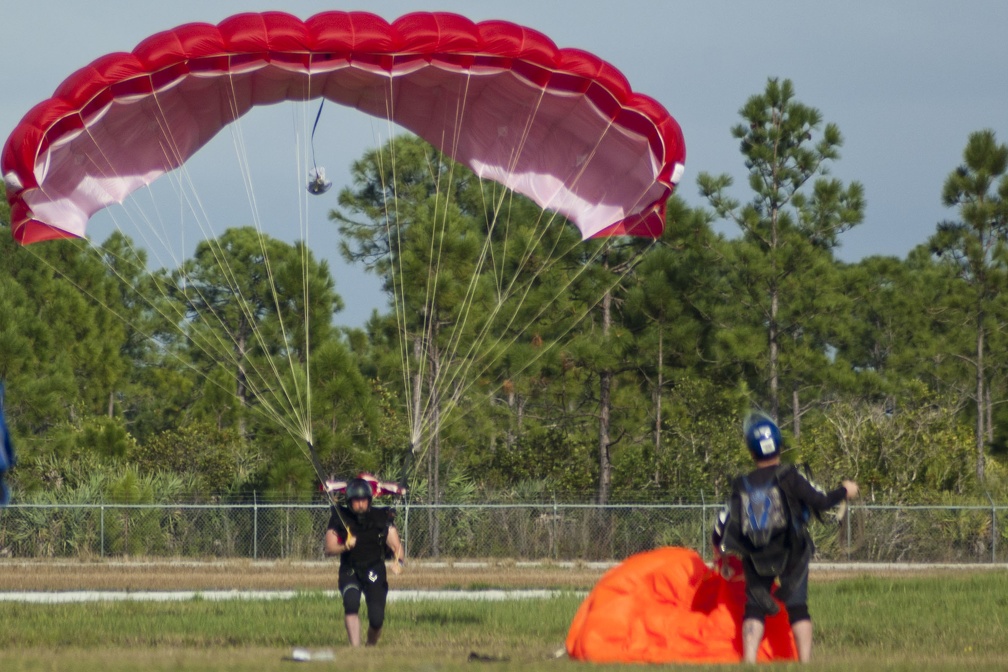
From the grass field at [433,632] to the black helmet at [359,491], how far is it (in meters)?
1.04

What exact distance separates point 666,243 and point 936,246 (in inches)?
253

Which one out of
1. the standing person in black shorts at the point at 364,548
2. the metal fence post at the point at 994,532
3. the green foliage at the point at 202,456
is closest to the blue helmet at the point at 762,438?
the standing person in black shorts at the point at 364,548

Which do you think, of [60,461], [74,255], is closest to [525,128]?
[60,461]

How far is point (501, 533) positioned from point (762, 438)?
1791 cm

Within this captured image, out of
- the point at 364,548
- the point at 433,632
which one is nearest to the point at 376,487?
the point at 364,548

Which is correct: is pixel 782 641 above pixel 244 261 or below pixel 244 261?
below

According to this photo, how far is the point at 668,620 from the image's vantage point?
8.00 m

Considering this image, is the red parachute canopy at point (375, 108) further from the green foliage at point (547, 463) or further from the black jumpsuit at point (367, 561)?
the green foliage at point (547, 463)

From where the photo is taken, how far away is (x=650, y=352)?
3000 centimetres

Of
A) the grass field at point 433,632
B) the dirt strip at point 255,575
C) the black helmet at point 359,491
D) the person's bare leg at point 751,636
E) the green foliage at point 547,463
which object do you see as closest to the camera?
the grass field at point 433,632

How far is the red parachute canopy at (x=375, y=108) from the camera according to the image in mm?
11523

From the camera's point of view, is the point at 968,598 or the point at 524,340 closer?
the point at 968,598

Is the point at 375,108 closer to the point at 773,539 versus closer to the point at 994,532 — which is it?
the point at 773,539

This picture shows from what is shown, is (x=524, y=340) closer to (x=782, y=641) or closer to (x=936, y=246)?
(x=936, y=246)
